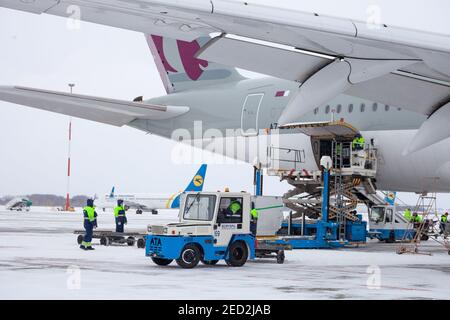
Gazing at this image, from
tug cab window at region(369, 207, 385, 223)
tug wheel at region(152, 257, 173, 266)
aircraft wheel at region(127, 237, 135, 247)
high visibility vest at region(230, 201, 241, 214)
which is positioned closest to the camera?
tug wheel at region(152, 257, 173, 266)

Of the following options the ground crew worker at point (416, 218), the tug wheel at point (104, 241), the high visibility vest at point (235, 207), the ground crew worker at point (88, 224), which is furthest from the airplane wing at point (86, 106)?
the ground crew worker at point (416, 218)

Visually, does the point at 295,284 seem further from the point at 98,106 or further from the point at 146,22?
the point at 98,106

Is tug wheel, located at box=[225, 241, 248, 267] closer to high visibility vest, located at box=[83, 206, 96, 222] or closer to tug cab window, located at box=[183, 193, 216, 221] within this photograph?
tug cab window, located at box=[183, 193, 216, 221]

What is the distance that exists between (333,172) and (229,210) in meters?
8.26

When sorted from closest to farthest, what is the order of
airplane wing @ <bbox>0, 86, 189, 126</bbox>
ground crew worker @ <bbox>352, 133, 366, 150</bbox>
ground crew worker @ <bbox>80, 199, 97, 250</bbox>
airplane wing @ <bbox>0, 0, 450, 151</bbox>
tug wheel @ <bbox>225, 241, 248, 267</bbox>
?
airplane wing @ <bbox>0, 0, 450, 151</bbox>
tug wheel @ <bbox>225, 241, 248, 267</bbox>
ground crew worker @ <bbox>80, 199, 97, 250</bbox>
airplane wing @ <bbox>0, 86, 189, 126</bbox>
ground crew worker @ <bbox>352, 133, 366, 150</bbox>

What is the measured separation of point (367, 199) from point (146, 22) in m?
16.5

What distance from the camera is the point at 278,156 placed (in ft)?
87.2

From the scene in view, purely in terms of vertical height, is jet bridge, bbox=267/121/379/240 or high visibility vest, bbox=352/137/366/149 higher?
high visibility vest, bbox=352/137/366/149

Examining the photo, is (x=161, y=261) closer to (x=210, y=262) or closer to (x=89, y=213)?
(x=210, y=262)

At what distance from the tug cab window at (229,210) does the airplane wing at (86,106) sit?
792 centimetres

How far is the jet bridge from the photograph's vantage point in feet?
79.6

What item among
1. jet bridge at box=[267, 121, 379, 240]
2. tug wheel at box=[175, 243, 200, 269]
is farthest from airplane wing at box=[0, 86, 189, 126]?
tug wheel at box=[175, 243, 200, 269]

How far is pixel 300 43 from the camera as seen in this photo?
13.7 m

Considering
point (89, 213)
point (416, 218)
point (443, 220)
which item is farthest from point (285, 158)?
point (443, 220)
